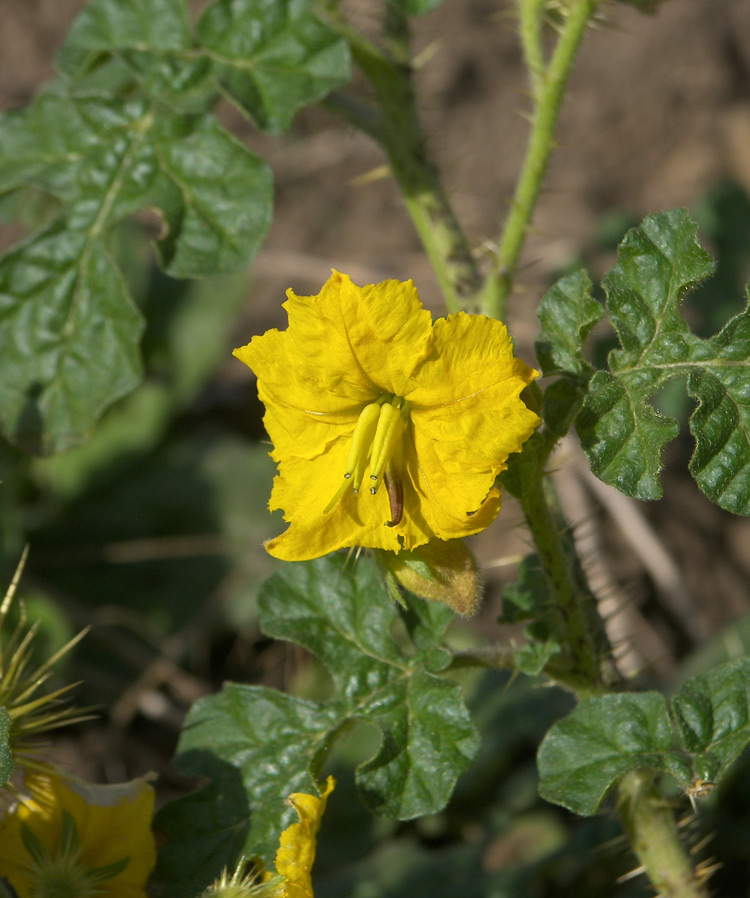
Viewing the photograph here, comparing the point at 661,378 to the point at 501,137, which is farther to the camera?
the point at 501,137

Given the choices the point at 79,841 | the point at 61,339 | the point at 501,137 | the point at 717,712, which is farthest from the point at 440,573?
the point at 501,137

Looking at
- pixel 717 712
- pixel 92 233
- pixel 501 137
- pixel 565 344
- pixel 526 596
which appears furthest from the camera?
pixel 501 137

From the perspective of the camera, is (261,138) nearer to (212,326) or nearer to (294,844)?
(212,326)

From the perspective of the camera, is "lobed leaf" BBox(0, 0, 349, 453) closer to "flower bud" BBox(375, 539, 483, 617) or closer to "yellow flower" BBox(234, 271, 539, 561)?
"yellow flower" BBox(234, 271, 539, 561)

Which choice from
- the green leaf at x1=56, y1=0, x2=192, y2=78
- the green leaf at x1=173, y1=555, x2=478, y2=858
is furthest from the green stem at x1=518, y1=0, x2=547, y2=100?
the green leaf at x1=173, y1=555, x2=478, y2=858

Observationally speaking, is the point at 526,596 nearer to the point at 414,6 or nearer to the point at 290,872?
the point at 290,872

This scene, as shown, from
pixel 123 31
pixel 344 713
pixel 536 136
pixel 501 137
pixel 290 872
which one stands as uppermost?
pixel 123 31

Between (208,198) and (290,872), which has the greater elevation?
(208,198)

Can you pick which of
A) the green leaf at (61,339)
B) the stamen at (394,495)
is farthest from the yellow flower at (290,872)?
the green leaf at (61,339)
